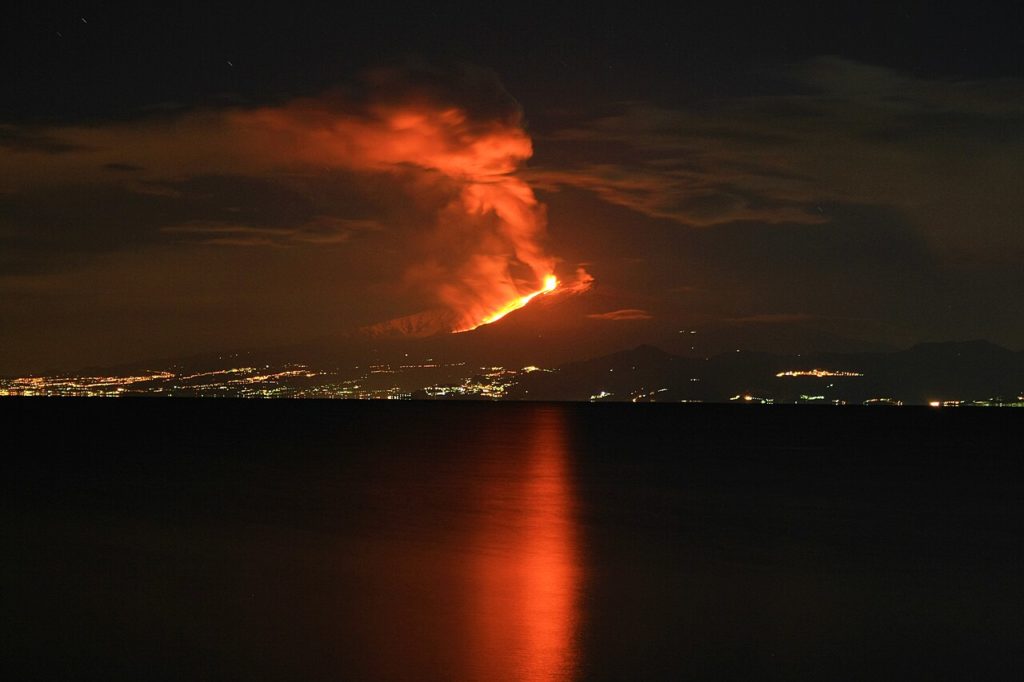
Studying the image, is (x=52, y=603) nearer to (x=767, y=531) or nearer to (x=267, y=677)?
(x=267, y=677)

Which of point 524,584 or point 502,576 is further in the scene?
point 502,576

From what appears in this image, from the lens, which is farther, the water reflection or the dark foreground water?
the dark foreground water

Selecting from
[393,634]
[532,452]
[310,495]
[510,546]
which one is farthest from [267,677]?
[532,452]

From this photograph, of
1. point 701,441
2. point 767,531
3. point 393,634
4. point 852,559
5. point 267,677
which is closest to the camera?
point 267,677

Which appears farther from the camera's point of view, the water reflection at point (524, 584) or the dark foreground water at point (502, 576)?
the dark foreground water at point (502, 576)
